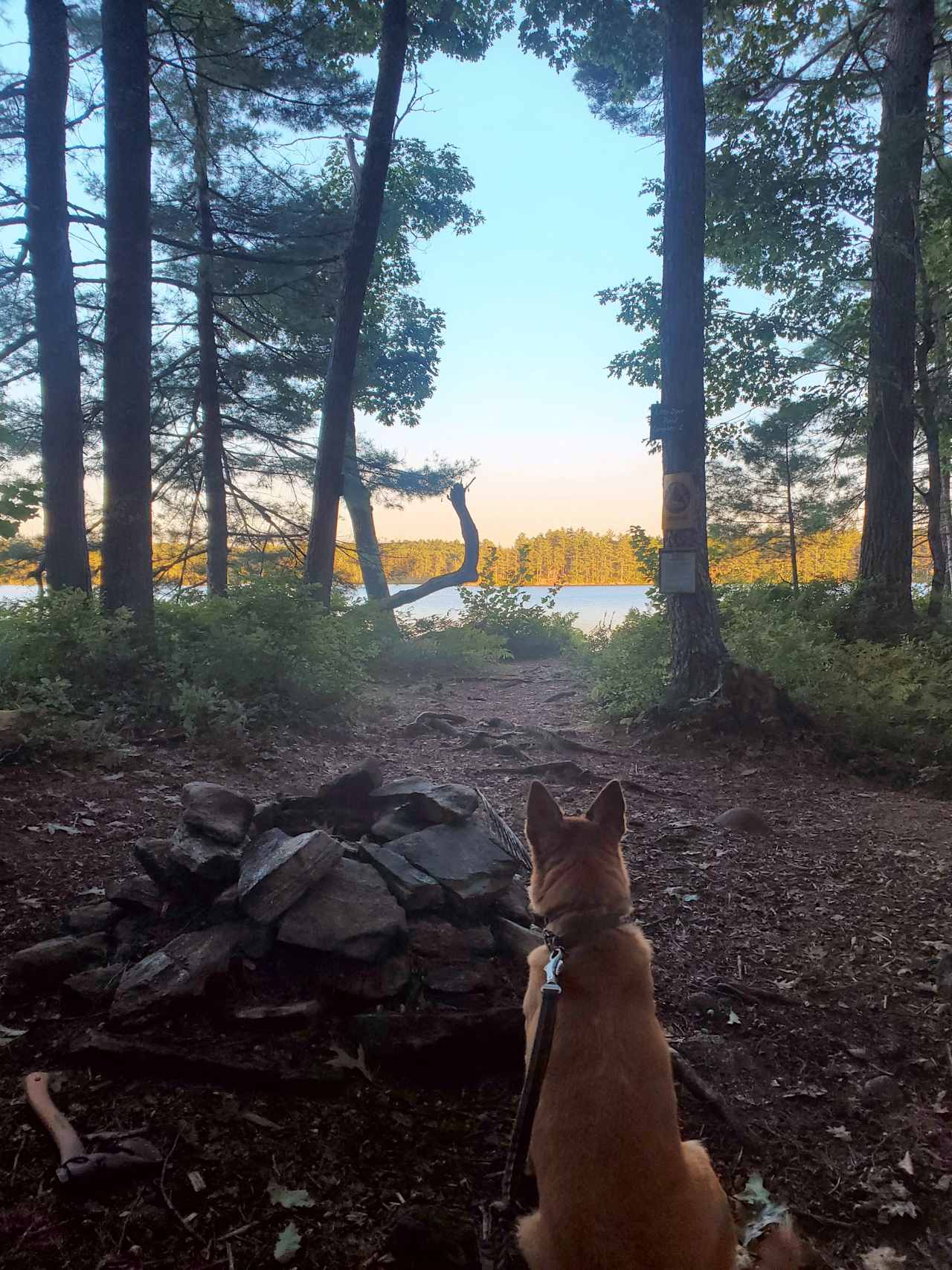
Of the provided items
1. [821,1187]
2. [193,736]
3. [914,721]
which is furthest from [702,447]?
Result: [821,1187]

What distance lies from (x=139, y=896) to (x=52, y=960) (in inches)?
18.5

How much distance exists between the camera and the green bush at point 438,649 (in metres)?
15.1

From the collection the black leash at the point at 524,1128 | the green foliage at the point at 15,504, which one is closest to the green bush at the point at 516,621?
the green foliage at the point at 15,504

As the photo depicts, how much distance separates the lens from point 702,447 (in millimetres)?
8914

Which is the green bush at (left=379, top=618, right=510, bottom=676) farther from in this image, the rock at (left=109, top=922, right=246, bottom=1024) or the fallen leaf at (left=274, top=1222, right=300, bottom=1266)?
the fallen leaf at (left=274, top=1222, right=300, bottom=1266)

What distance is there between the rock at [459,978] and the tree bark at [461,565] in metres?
14.8

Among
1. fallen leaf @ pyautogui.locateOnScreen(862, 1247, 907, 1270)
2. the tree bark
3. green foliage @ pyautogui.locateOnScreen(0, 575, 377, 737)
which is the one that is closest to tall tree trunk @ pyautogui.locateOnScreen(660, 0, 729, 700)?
green foliage @ pyautogui.locateOnScreen(0, 575, 377, 737)

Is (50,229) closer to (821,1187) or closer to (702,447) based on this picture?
(702,447)

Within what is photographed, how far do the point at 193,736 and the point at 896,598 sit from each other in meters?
10.7

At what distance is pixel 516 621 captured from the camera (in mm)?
19828

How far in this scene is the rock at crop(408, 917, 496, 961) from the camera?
3490 mm

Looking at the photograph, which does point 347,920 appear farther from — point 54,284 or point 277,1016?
point 54,284

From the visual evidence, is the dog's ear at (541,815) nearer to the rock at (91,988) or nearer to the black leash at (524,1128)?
the black leash at (524,1128)

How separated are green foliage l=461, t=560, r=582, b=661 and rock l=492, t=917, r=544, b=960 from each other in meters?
15.3
